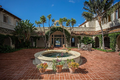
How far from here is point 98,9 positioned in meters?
11.2

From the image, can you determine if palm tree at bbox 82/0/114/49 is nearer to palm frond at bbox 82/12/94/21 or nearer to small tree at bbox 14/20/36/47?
palm frond at bbox 82/12/94/21

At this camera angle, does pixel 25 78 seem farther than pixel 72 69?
No

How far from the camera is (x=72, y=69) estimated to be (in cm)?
382

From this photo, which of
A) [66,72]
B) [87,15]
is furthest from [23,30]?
[87,15]

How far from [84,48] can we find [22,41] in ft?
45.6

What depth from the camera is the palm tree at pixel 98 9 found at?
35.8 ft

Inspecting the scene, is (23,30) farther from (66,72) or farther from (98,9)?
(98,9)

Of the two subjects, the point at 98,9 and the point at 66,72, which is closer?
the point at 66,72

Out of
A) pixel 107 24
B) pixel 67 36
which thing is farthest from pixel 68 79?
pixel 107 24

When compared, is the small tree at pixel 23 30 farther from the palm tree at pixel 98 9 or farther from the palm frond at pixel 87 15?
the palm tree at pixel 98 9

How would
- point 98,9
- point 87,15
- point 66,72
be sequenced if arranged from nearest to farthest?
point 66,72, point 98,9, point 87,15

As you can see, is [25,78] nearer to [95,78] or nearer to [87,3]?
[95,78]

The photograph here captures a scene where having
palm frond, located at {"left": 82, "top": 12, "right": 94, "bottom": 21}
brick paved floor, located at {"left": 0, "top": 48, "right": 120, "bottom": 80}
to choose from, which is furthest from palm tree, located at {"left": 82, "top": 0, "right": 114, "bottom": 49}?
brick paved floor, located at {"left": 0, "top": 48, "right": 120, "bottom": 80}

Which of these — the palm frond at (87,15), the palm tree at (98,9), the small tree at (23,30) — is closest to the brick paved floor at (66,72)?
the palm tree at (98,9)
